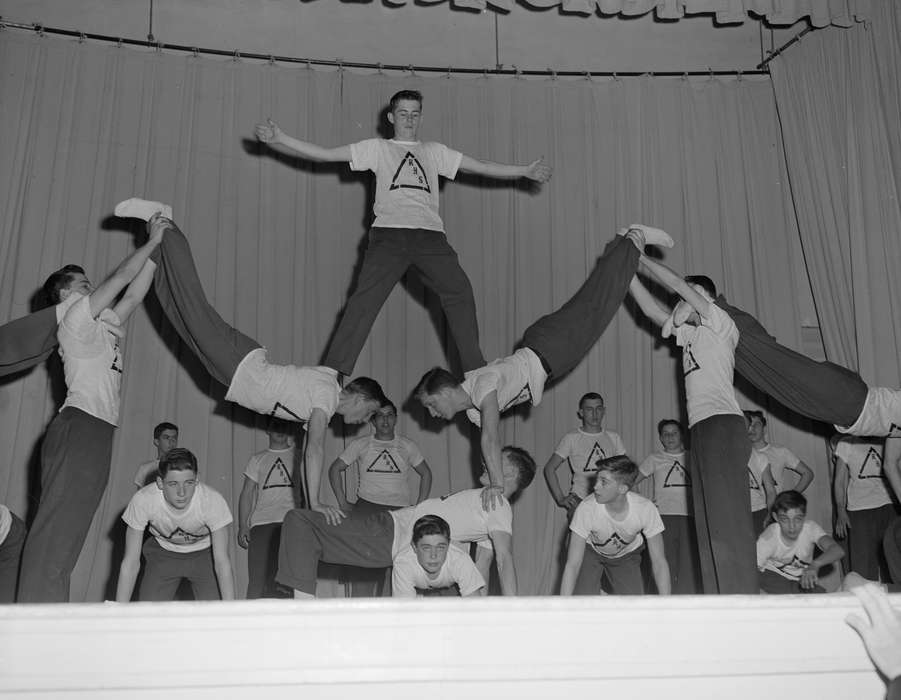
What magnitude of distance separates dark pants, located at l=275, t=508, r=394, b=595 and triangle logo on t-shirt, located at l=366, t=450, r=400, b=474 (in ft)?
5.87

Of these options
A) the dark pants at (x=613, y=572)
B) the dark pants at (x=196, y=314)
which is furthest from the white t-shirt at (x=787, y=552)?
the dark pants at (x=196, y=314)

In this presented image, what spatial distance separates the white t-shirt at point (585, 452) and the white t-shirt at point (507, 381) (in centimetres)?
165

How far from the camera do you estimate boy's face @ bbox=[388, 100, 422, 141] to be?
4949mm

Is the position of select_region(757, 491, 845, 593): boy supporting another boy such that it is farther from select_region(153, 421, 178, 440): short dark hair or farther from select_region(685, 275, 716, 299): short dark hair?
select_region(153, 421, 178, 440): short dark hair

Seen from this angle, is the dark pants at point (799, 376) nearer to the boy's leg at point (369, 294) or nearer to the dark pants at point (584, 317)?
the dark pants at point (584, 317)

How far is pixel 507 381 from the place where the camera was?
4449 millimetres

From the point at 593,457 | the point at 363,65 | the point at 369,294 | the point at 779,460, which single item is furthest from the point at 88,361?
the point at 779,460

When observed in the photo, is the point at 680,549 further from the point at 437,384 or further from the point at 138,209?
the point at 138,209

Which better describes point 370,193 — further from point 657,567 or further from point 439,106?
point 657,567

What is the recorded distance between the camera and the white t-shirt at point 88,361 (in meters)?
3.97

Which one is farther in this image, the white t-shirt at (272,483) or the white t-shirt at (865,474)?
the white t-shirt at (272,483)


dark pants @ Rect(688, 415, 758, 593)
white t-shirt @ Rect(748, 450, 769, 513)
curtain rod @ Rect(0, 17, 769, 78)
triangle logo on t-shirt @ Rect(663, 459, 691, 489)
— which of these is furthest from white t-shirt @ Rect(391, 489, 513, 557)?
curtain rod @ Rect(0, 17, 769, 78)

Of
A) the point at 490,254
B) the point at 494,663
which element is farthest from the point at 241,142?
the point at 494,663

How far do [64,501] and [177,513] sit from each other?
0.60 m
